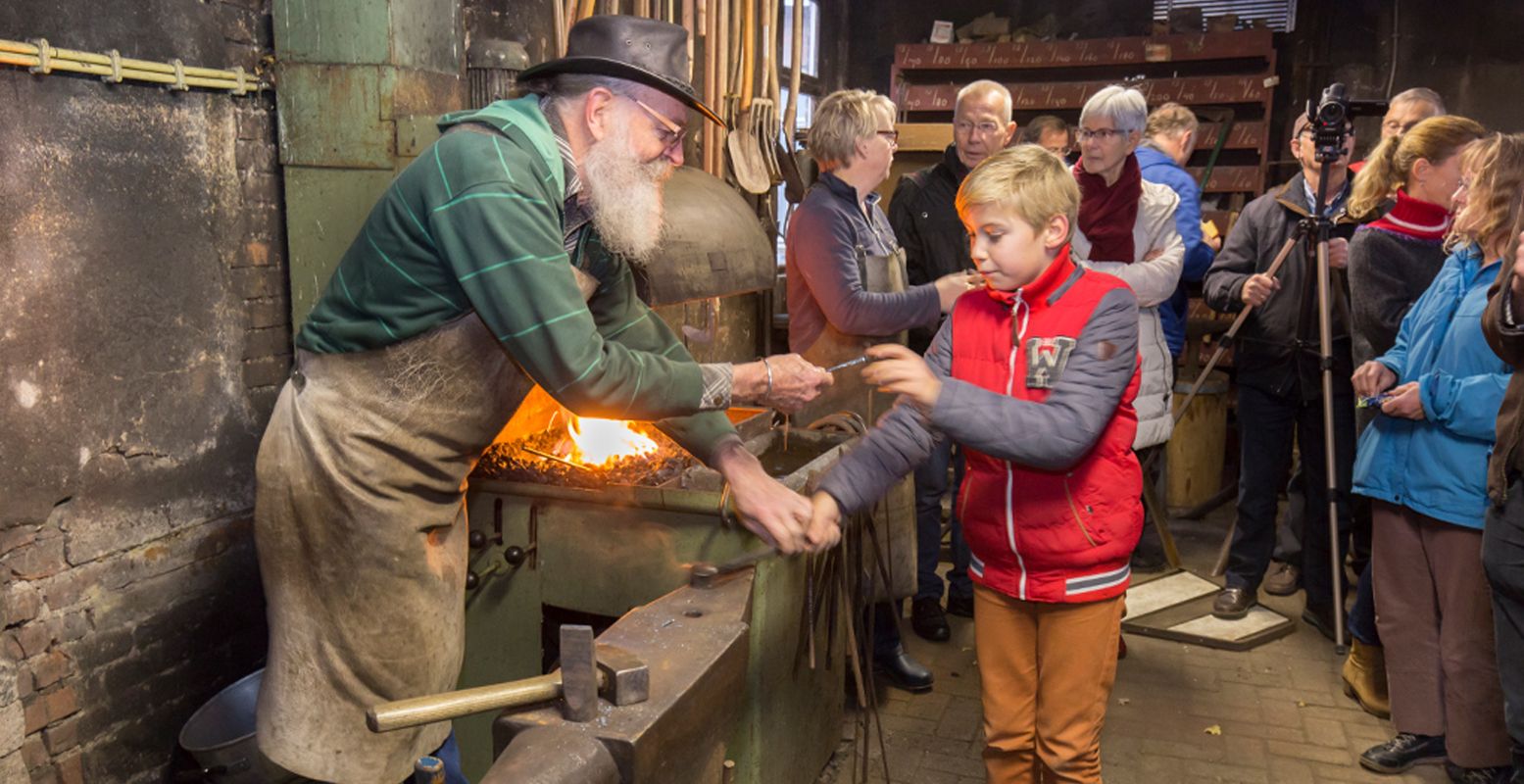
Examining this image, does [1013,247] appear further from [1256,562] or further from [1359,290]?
[1256,562]

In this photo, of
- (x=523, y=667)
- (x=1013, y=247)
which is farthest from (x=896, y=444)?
(x=523, y=667)

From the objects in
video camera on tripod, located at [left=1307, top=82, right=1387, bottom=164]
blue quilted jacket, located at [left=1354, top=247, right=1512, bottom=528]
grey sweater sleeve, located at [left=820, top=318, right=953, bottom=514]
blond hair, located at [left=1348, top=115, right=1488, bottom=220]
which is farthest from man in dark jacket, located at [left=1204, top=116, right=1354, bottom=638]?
grey sweater sleeve, located at [left=820, top=318, right=953, bottom=514]

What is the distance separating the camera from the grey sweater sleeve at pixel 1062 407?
2.41 metres

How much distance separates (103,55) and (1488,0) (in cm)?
933

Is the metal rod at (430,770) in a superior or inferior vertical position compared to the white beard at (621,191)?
inferior

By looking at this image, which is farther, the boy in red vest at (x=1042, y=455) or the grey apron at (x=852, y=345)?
the grey apron at (x=852, y=345)

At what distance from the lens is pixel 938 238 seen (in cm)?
469

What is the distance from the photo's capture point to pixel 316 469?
2.47 meters

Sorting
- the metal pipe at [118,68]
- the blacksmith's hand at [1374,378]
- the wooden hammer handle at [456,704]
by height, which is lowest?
the wooden hammer handle at [456,704]

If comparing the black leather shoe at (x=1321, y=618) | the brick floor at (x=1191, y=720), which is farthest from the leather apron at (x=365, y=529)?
the black leather shoe at (x=1321, y=618)

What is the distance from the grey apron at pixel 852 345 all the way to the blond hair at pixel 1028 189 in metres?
A: 1.49

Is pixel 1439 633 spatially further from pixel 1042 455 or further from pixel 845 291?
pixel 845 291

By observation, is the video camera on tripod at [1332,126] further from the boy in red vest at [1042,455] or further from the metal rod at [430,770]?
the metal rod at [430,770]

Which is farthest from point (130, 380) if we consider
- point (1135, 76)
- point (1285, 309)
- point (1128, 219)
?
point (1135, 76)
